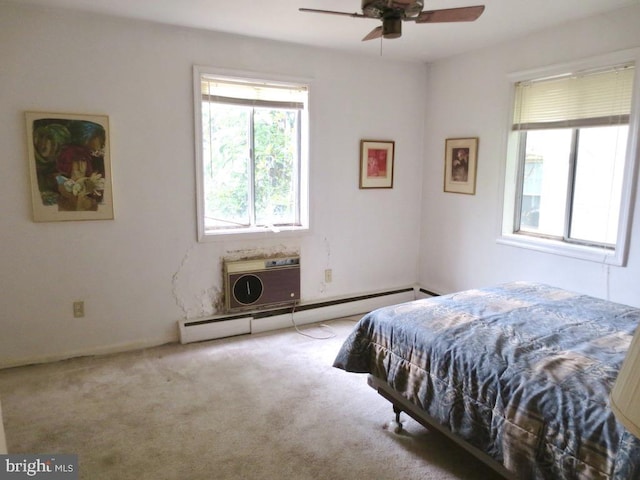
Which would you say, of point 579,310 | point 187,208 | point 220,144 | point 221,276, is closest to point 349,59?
point 220,144

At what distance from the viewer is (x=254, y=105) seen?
12.1ft

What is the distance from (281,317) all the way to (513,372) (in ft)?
7.99

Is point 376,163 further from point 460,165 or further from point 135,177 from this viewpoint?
point 135,177

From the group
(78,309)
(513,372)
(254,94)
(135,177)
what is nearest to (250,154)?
(254,94)

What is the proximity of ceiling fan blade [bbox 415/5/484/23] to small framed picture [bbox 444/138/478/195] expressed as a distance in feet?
5.77

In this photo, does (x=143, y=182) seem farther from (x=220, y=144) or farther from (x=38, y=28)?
(x=38, y=28)

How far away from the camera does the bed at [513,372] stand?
149cm

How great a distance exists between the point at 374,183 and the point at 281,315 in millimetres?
1576

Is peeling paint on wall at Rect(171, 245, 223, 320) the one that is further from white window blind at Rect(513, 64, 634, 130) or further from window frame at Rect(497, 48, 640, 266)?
white window blind at Rect(513, 64, 634, 130)

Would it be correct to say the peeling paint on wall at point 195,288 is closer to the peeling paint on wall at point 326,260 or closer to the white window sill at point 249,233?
the white window sill at point 249,233

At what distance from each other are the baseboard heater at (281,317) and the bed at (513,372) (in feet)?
4.80

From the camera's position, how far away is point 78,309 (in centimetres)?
326

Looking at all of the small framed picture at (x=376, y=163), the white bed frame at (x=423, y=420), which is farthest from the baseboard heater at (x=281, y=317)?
the white bed frame at (x=423, y=420)

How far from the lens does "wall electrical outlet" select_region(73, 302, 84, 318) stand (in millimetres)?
3246
